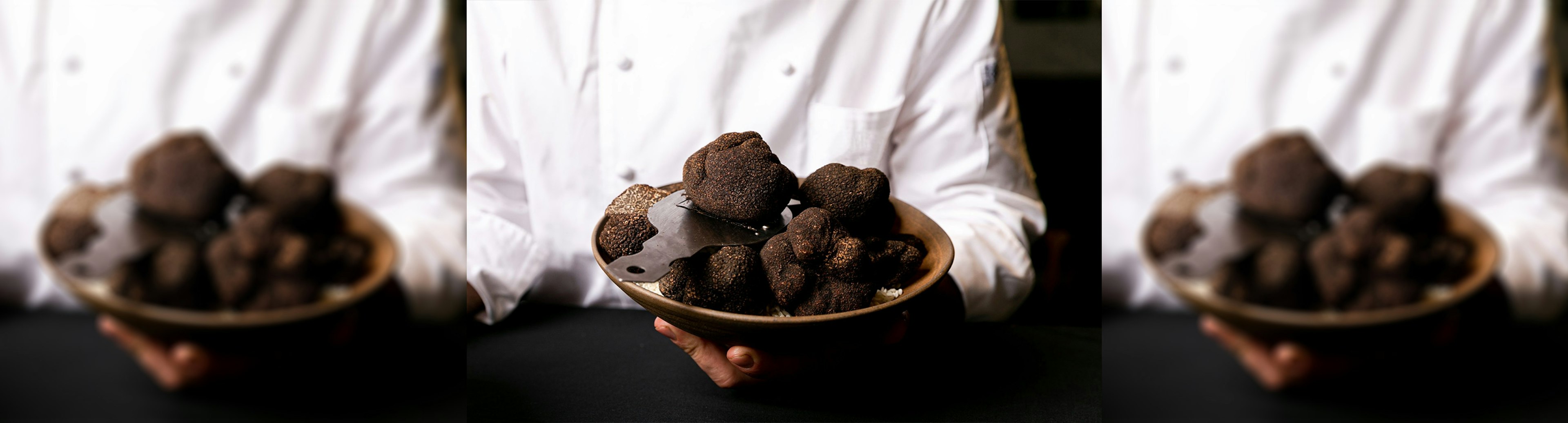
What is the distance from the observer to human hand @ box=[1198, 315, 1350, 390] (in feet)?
1.78

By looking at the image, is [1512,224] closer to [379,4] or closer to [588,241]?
[379,4]

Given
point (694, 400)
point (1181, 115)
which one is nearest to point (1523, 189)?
point (1181, 115)

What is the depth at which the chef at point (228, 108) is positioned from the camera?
497 mm

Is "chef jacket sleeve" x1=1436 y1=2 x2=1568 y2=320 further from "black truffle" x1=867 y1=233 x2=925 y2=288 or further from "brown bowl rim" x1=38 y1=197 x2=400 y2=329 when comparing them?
"brown bowl rim" x1=38 y1=197 x2=400 y2=329

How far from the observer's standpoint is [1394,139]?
51 centimetres

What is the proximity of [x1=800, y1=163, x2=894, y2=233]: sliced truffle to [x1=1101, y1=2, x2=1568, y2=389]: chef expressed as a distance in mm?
229

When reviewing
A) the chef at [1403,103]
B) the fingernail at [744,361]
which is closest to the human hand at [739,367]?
the fingernail at [744,361]

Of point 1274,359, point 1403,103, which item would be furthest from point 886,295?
point 1403,103

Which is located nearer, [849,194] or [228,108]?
[228,108]

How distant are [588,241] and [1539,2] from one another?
0.89m

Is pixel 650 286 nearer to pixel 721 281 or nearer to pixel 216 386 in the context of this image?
pixel 721 281

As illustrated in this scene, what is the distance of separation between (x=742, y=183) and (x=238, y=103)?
1.14 feet

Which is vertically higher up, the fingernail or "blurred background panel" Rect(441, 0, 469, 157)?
"blurred background panel" Rect(441, 0, 469, 157)

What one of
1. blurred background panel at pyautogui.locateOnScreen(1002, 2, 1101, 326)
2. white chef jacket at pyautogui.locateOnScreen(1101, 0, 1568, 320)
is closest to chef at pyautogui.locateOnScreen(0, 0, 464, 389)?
white chef jacket at pyautogui.locateOnScreen(1101, 0, 1568, 320)
